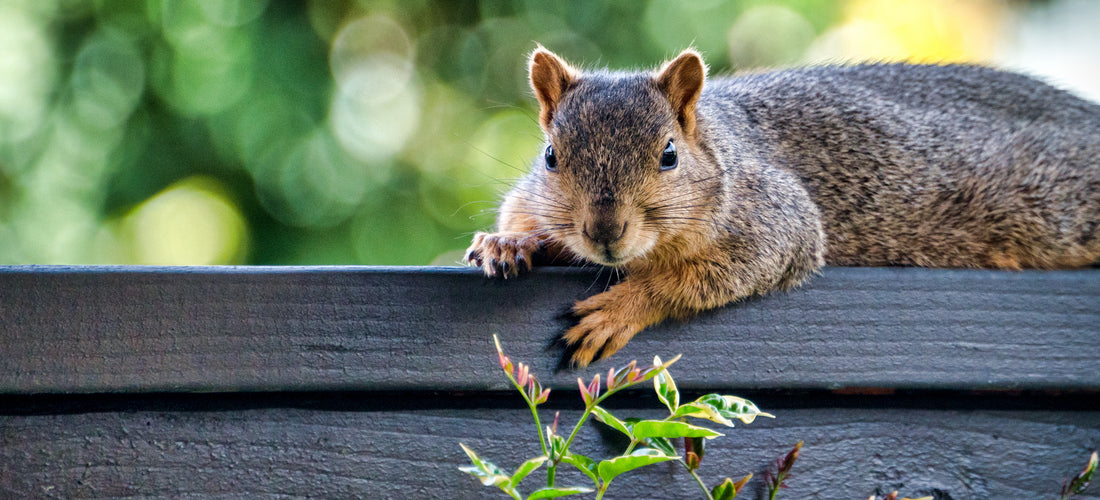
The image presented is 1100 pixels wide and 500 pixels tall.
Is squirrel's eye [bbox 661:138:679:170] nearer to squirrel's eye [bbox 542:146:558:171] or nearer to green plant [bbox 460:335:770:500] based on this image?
squirrel's eye [bbox 542:146:558:171]

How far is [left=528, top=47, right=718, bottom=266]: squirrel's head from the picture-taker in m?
1.16

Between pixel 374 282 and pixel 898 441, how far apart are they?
67 cm

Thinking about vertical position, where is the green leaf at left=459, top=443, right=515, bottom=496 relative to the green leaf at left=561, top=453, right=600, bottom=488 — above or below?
below

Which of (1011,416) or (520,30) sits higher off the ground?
(520,30)

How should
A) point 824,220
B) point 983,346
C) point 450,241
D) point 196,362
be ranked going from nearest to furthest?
1. point 196,362
2. point 983,346
3. point 824,220
4. point 450,241

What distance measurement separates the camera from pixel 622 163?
4.01 feet

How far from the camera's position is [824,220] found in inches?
60.7

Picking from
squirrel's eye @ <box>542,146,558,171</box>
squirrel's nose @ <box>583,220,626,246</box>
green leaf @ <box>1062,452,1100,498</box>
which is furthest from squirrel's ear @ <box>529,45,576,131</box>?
green leaf @ <box>1062,452,1100,498</box>

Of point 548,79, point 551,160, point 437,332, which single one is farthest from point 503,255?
point 548,79

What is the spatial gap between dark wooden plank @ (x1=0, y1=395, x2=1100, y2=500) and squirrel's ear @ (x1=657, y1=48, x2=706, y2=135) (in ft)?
1.87

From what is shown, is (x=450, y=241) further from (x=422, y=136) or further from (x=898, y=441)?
(x=898, y=441)

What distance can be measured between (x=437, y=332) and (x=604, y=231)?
0.29 meters

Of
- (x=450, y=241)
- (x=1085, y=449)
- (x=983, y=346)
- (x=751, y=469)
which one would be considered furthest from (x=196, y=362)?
(x=450, y=241)

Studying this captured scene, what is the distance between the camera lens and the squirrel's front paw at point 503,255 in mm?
976
